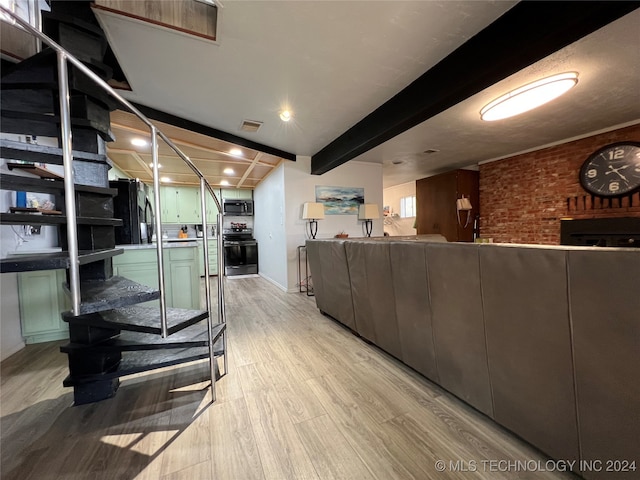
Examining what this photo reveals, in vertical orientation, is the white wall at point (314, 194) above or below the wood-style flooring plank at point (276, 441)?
above

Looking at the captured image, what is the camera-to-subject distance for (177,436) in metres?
1.29

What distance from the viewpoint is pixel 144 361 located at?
162 centimetres

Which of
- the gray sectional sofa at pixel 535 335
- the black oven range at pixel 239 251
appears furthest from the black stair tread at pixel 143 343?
the black oven range at pixel 239 251

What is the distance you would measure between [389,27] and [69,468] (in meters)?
2.97

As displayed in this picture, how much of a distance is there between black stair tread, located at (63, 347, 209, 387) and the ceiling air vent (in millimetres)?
2612

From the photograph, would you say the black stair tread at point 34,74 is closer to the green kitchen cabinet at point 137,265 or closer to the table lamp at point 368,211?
the green kitchen cabinet at point 137,265

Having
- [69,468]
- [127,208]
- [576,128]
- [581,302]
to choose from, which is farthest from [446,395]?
[576,128]

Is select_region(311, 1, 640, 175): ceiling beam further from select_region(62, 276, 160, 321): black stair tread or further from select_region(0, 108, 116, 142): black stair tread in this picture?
select_region(0, 108, 116, 142): black stair tread

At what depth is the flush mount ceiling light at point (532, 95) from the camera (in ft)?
6.45

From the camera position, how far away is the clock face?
3.21 meters

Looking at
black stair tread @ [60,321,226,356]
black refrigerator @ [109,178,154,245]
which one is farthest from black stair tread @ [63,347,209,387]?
black refrigerator @ [109,178,154,245]

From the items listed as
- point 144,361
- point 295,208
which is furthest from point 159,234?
point 295,208

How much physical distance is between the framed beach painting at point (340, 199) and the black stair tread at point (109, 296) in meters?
3.42

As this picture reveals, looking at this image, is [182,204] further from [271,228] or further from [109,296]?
[109,296]
